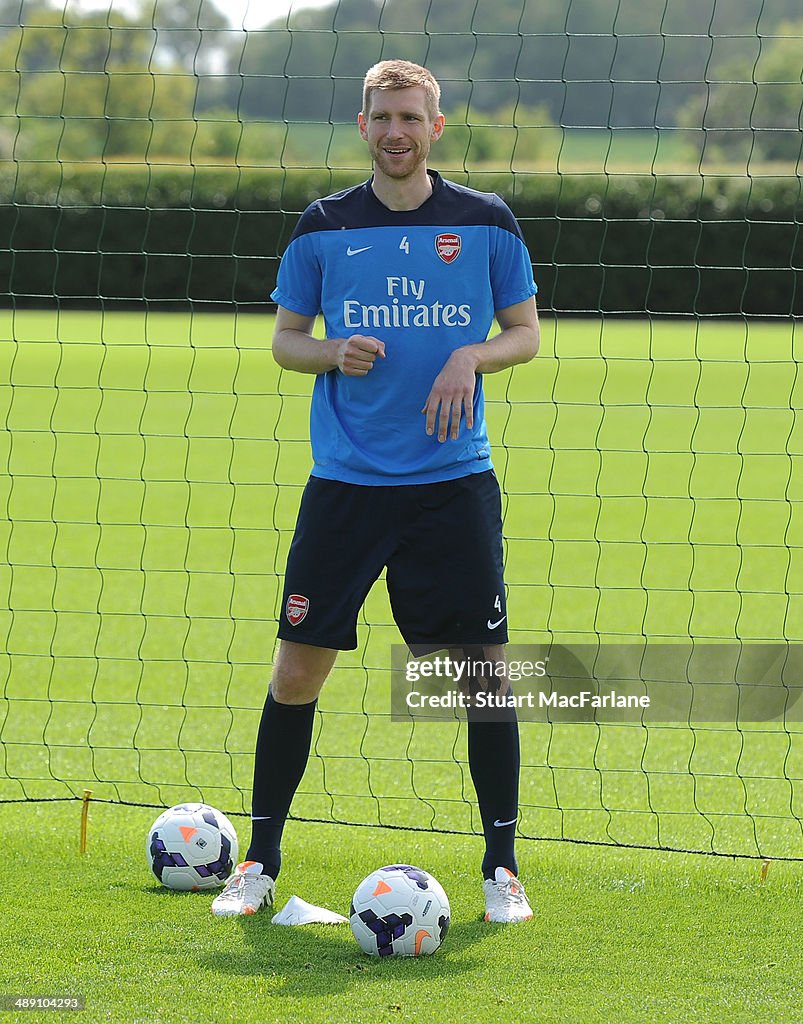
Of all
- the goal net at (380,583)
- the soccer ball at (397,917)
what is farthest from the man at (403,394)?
the goal net at (380,583)

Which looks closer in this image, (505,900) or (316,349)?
(316,349)

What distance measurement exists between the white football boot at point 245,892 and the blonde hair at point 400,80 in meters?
2.02

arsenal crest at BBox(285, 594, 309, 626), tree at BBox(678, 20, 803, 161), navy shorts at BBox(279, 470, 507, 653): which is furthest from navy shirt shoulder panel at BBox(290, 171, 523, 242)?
tree at BBox(678, 20, 803, 161)

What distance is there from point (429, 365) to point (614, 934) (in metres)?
1.54

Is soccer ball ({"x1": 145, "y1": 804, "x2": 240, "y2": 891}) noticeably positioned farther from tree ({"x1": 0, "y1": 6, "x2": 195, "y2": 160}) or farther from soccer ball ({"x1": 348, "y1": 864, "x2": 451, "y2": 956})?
tree ({"x1": 0, "y1": 6, "x2": 195, "y2": 160})

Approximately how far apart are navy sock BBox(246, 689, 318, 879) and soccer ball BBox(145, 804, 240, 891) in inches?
5.0

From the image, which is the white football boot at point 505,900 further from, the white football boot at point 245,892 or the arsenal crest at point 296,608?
the arsenal crest at point 296,608

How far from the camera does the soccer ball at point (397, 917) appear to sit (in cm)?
334

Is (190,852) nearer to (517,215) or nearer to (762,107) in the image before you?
(517,215)

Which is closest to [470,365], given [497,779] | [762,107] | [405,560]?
[405,560]

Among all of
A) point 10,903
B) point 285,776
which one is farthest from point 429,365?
point 10,903

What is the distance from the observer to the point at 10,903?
3701 mm

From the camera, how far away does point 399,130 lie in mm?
3436

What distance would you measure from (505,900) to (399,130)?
201 centimetres
